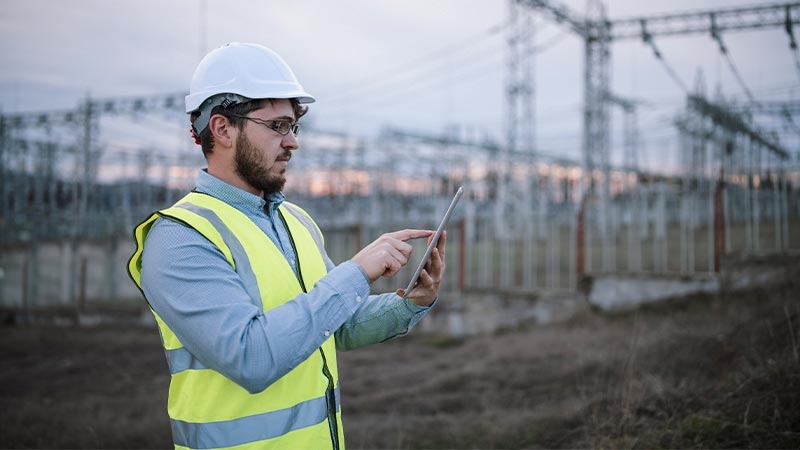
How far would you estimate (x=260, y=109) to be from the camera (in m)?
1.80

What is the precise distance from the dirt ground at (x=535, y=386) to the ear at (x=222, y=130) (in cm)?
266

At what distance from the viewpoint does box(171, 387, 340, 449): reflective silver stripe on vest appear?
1632 mm

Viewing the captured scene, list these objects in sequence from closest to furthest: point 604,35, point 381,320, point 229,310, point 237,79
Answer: point 229,310 < point 237,79 < point 381,320 < point 604,35

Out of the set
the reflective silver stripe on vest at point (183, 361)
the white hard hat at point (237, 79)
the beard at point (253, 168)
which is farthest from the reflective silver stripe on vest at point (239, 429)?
the white hard hat at point (237, 79)

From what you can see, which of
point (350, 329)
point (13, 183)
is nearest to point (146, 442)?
point (350, 329)

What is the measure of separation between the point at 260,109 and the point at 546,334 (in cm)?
766

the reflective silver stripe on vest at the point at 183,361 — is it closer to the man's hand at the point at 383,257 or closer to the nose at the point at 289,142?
the man's hand at the point at 383,257

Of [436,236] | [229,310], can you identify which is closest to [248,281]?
[229,310]

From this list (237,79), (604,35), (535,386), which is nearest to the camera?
(237,79)

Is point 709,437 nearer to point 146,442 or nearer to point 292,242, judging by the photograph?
point 292,242

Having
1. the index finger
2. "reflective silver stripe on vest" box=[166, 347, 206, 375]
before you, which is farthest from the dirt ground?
"reflective silver stripe on vest" box=[166, 347, 206, 375]

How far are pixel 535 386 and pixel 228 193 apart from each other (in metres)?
4.97

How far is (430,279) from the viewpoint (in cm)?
→ 196

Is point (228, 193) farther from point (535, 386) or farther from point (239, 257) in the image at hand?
point (535, 386)
